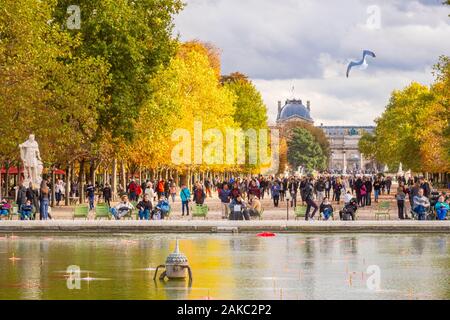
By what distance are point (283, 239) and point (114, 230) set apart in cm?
692

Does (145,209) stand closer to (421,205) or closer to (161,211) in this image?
(161,211)

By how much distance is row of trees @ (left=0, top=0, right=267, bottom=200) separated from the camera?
2096 inches

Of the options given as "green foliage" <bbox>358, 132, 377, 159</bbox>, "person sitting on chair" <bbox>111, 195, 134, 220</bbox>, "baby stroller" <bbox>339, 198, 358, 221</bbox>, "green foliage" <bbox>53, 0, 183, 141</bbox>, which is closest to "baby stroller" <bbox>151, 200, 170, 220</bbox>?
"person sitting on chair" <bbox>111, 195, 134, 220</bbox>

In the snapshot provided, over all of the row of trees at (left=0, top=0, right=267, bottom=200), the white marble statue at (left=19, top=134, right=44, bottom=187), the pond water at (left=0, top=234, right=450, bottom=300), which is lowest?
the pond water at (left=0, top=234, right=450, bottom=300)

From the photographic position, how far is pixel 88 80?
59312 mm

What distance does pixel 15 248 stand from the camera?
32.1m

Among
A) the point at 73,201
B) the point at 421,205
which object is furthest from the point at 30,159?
the point at 73,201

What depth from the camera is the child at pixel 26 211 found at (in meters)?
45.4

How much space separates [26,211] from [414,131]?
80.8m

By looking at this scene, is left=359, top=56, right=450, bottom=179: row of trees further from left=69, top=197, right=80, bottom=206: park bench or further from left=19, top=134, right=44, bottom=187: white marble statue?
left=19, top=134, right=44, bottom=187: white marble statue

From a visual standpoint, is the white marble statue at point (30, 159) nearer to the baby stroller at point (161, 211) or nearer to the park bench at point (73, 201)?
the baby stroller at point (161, 211)

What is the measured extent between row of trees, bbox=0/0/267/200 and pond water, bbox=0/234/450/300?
56.3 feet

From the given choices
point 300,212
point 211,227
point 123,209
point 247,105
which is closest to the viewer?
point 211,227
